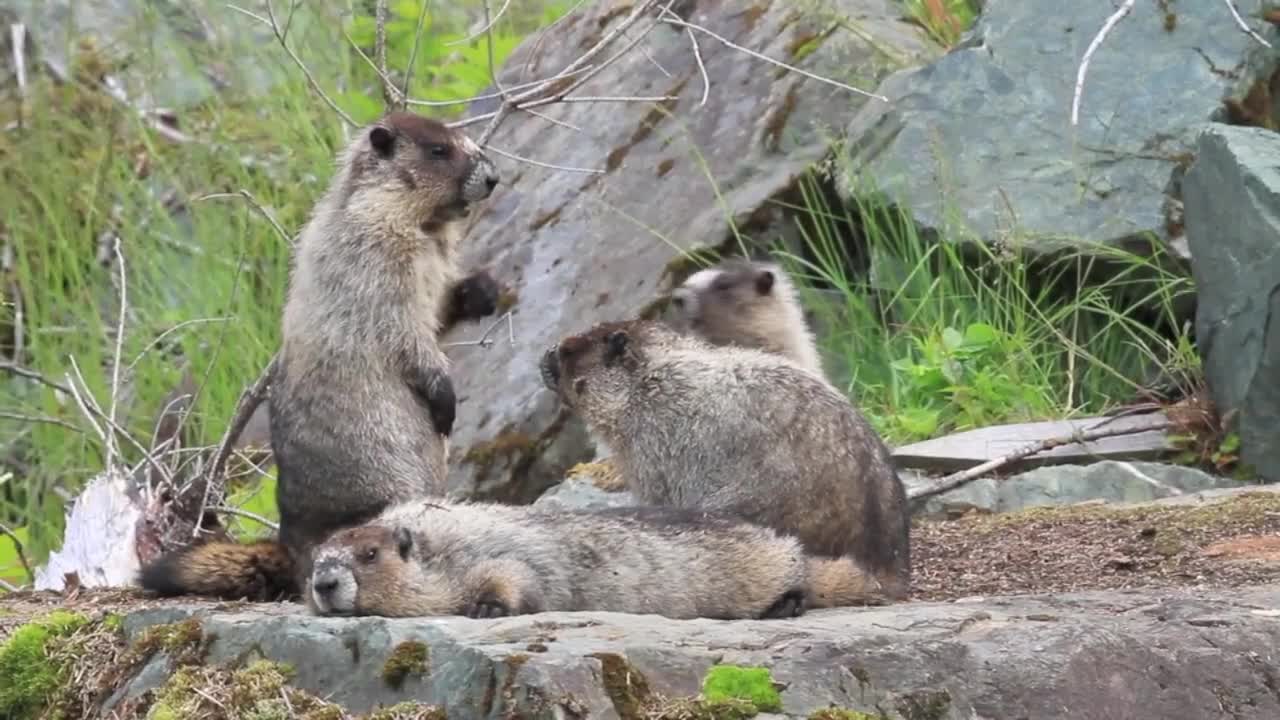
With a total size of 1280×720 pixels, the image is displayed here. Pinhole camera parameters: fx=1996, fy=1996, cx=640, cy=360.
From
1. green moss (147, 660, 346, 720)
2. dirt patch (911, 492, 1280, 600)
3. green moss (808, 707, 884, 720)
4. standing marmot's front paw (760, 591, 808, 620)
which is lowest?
dirt patch (911, 492, 1280, 600)

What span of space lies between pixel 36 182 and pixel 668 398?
305 inches

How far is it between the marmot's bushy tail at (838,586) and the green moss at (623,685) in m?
1.47

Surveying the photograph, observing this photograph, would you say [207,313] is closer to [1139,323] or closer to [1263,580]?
[1139,323]

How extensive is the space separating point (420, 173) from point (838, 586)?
8.47ft

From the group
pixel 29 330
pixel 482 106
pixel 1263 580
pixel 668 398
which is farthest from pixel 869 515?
pixel 29 330

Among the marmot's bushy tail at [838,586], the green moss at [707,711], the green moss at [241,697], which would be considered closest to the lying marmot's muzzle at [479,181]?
the marmot's bushy tail at [838,586]

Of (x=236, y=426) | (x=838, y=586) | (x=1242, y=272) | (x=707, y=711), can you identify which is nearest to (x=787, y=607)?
(x=838, y=586)

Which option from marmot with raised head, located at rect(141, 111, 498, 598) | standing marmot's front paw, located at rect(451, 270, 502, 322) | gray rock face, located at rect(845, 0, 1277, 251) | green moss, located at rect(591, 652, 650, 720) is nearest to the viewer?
green moss, located at rect(591, 652, 650, 720)

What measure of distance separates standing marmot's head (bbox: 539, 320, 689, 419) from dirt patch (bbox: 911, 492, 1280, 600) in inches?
46.3

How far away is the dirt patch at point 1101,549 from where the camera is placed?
638 cm

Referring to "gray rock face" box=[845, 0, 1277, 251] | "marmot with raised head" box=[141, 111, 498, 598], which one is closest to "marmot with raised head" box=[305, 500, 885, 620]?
"marmot with raised head" box=[141, 111, 498, 598]

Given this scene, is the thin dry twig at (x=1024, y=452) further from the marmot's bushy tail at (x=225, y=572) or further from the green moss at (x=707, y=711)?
the green moss at (x=707, y=711)

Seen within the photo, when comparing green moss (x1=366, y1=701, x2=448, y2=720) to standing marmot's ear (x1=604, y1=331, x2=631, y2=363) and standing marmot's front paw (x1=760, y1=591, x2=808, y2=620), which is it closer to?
standing marmot's front paw (x1=760, y1=591, x2=808, y2=620)

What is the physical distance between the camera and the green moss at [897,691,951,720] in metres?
4.66
